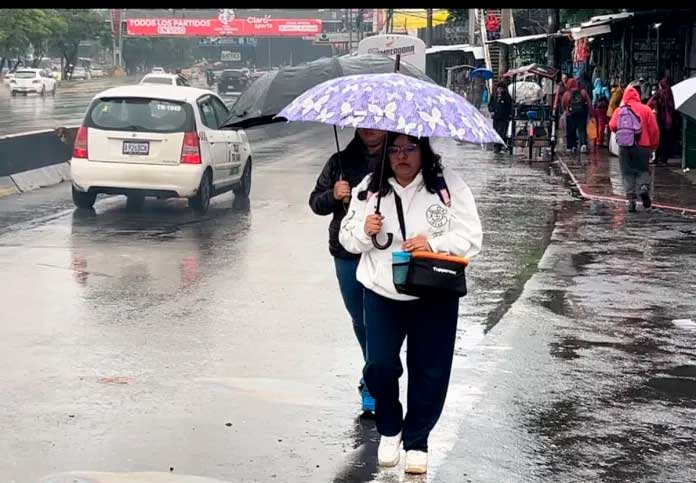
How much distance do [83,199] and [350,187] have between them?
1066 centimetres

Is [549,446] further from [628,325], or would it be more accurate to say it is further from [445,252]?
[628,325]

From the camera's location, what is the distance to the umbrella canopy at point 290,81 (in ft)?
24.0

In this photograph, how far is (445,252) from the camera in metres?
5.49

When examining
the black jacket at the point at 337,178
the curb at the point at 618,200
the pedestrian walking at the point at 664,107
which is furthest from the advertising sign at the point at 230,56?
the black jacket at the point at 337,178

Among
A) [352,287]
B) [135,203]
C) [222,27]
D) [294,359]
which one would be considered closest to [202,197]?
[135,203]

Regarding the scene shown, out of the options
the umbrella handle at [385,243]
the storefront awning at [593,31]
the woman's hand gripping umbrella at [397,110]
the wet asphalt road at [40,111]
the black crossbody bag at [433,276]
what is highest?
the storefront awning at [593,31]

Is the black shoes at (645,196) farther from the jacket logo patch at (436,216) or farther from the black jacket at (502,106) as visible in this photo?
the black jacket at (502,106)

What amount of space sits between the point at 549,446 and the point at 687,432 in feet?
2.70

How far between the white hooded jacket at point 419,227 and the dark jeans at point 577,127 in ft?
67.3

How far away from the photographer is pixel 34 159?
19859mm

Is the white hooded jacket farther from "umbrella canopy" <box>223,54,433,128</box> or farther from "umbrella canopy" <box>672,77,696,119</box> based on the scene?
"umbrella canopy" <box>672,77,696,119</box>

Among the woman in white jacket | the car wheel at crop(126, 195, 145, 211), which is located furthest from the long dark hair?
the car wheel at crop(126, 195, 145, 211)

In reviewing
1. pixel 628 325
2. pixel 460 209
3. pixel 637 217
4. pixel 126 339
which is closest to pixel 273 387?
pixel 126 339

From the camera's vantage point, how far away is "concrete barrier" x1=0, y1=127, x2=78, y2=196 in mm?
18625
